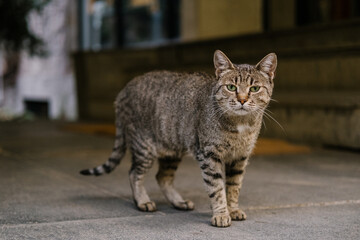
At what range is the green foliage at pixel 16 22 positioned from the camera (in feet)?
46.3

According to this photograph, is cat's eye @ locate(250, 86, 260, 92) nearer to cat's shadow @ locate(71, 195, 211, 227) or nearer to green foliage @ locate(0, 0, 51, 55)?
cat's shadow @ locate(71, 195, 211, 227)

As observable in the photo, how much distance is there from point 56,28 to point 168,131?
14.1 m

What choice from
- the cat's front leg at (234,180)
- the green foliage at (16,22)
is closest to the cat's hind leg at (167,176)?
the cat's front leg at (234,180)

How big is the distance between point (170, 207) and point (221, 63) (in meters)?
1.38

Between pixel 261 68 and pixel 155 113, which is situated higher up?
pixel 261 68

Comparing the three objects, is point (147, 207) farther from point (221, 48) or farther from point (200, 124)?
point (221, 48)

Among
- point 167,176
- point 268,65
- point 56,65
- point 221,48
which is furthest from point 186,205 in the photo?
point 56,65

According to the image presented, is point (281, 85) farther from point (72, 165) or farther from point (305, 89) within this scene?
point (72, 165)

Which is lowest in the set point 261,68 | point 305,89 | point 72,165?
point 72,165

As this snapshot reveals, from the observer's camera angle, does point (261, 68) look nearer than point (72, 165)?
Yes

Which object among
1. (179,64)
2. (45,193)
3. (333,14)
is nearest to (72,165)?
(45,193)

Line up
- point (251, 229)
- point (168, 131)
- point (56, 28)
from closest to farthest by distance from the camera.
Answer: point (251, 229) < point (168, 131) < point (56, 28)

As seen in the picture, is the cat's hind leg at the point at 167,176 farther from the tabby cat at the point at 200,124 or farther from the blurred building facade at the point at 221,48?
the blurred building facade at the point at 221,48

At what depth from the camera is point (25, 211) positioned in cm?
520
